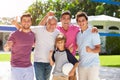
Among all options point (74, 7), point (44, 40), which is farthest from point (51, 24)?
point (74, 7)

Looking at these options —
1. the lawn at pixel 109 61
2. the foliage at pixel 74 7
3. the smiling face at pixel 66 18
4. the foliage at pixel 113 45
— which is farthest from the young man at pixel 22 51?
the foliage at pixel 74 7

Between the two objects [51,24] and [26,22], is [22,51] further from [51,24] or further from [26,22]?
[51,24]

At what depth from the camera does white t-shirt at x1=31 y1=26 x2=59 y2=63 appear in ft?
19.2

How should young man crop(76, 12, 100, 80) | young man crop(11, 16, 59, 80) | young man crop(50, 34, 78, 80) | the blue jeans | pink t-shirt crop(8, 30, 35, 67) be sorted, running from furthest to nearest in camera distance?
the blue jeans
young man crop(11, 16, 59, 80)
young man crop(76, 12, 100, 80)
young man crop(50, 34, 78, 80)
pink t-shirt crop(8, 30, 35, 67)

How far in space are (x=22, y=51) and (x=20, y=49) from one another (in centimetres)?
4

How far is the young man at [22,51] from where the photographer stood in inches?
214

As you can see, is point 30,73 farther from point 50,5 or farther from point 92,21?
point 50,5

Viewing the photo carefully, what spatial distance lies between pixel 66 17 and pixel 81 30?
1.01 ft

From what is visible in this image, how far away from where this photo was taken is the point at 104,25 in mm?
34000

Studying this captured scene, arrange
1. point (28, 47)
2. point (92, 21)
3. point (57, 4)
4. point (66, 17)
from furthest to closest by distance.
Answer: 1. point (57, 4)
2. point (92, 21)
3. point (66, 17)
4. point (28, 47)

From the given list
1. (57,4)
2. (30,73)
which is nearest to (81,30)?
(30,73)

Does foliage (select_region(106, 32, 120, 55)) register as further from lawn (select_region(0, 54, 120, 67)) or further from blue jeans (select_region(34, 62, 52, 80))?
blue jeans (select_region(34, 62, 52, 80))

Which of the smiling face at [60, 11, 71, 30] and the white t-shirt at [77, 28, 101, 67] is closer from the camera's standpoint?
the white t-shirt at [77, 28, 101, 67]

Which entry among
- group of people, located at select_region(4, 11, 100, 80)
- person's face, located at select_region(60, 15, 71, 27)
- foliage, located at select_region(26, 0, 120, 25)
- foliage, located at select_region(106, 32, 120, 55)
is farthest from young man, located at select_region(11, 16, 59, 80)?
foliage, located at select_region(26, 0, 120, 25)
